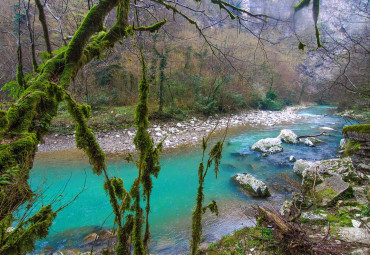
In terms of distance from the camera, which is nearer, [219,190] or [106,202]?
[106,202]

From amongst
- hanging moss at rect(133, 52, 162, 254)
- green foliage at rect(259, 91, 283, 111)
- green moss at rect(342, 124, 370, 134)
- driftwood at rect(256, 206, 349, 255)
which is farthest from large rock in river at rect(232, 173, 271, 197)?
green foliage at rect(259, 91, 283, 111)

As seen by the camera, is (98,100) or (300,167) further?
(98,100)

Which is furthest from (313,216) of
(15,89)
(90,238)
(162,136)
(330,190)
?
(162,136)

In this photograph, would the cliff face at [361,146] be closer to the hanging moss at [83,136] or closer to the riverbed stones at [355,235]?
the riverbed stones at [355,235]

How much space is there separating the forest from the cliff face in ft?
0.09

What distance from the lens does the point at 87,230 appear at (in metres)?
4.87

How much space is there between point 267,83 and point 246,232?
23.9m

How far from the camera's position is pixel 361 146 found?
489cm

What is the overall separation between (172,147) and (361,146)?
295 inches

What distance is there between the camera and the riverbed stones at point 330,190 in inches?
187

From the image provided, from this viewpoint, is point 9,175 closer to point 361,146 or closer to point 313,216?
point 313,216

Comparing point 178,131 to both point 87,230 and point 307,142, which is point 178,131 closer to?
point 307,142

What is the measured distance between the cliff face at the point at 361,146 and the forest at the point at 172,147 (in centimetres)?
3

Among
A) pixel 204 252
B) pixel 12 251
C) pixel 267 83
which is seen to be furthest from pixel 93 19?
pixel 267 83
